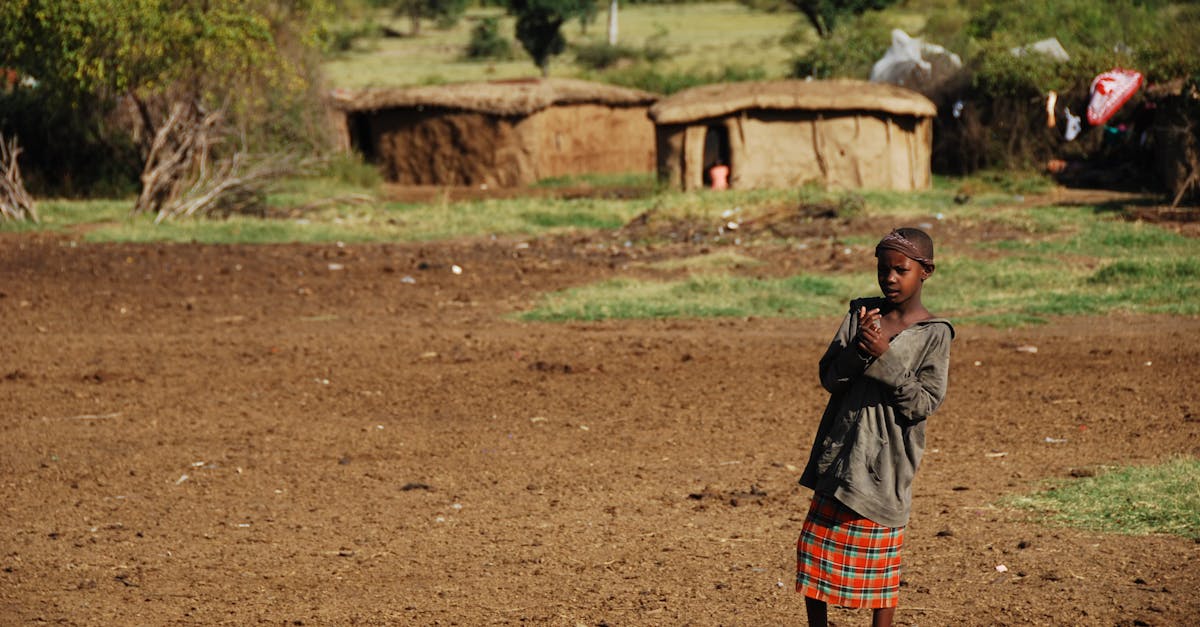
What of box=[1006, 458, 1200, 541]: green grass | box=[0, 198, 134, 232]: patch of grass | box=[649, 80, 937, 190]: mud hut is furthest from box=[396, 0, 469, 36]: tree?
box=[1006, 458, 1200, 541]: green grass

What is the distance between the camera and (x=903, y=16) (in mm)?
55156

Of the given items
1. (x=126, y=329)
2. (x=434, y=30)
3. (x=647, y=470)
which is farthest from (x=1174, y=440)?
(x=434, y=30)

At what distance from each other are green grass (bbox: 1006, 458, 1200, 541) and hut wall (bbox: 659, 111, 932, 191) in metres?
15.3

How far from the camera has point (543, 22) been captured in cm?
4400

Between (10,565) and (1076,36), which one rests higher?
(1076,36)

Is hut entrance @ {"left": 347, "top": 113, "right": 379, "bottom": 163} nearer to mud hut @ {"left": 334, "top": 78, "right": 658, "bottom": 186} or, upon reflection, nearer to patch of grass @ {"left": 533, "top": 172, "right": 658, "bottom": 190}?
mud hut @ {"left": 334, "top": 78, "right": 658, "bottom": 186}

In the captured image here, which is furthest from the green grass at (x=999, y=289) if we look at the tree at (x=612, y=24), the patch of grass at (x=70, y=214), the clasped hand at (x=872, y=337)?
the tree at (x=612, y=24)

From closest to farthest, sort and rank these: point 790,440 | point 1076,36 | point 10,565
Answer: point 10,565 → point 790,440 → point 1076,36

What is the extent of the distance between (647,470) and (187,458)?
7.71 ft

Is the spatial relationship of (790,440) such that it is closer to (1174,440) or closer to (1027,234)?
(1174,440)

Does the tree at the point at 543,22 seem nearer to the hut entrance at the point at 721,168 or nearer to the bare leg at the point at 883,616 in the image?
the hut entrance at the point at 721,168

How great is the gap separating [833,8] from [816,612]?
39.3 meters

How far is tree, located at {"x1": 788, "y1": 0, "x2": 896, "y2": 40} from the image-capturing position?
40812 millimetres

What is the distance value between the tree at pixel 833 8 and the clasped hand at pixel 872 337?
38579 millimetres
